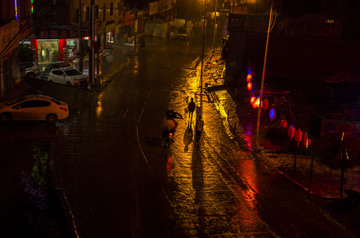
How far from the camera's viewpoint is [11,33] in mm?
26469

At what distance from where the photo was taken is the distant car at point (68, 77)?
3412 cm

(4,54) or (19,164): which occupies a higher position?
(4,54)

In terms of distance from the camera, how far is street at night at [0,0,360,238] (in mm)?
13039

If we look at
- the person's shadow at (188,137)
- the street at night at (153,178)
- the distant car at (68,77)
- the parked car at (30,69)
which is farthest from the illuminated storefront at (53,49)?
the person's shadow at (188,137)

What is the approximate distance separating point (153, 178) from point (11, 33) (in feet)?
50.2

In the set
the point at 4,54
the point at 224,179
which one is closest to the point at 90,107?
the point at 4,54

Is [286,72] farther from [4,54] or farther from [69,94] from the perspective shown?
[4,54]

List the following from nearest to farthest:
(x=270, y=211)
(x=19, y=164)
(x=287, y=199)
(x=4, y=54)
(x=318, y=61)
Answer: (x=270, y=211) → (x=287, y=199) → (x=19, y=164) → (x=4, y=54) → (x=318, y=61)

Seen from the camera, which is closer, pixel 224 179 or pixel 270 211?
pixel 270 211

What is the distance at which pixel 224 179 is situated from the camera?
17500 millimetres

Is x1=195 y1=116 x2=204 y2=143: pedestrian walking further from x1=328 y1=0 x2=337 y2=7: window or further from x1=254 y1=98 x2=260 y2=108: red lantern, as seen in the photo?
x1=328 y1=0 x2=337 y2=7: window

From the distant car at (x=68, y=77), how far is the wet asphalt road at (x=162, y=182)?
4.51 meters

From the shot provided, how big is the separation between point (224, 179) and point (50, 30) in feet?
88.4

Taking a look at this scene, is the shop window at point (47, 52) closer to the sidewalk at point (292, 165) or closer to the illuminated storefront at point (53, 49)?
the illuminated storefront at point (53, 49)
